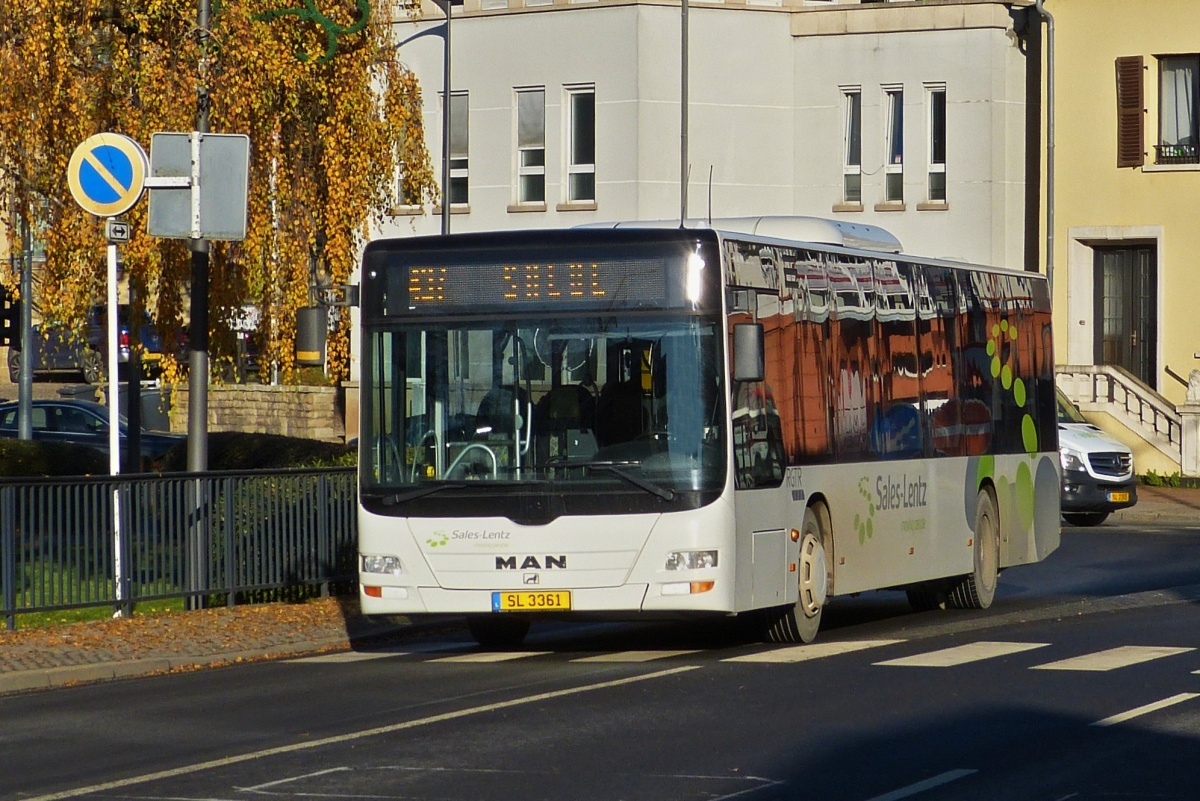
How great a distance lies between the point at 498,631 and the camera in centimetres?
1533

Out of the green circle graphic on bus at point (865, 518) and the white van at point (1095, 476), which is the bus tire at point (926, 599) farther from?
the white van at point (1095, 476)

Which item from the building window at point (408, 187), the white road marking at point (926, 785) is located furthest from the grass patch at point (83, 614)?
the white road marking at point (926, 785)

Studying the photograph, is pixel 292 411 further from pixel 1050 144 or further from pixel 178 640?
pixel 178 640

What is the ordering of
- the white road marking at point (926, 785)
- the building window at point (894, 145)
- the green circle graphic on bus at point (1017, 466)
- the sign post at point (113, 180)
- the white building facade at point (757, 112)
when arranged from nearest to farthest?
the white road marking at point (926, 785) → the sign post at point (113, 180) → the green circle graphic on bus at point (1017, 466) → the white building facade at point (757, 112) → the building window at point (894, 145)

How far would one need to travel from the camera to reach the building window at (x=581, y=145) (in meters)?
41.0

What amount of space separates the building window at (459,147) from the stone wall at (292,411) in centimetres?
594

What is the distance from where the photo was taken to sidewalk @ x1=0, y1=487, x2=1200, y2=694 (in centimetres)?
1374

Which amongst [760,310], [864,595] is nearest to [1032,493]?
[864,595]

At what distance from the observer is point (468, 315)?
13750 mm

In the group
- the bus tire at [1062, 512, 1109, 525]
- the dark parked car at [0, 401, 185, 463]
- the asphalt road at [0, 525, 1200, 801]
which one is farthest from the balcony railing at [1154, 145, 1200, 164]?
the asphalt road at [0, 525, 1200, 801]

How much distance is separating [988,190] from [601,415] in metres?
28.4

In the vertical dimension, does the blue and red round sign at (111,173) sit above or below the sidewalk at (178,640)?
above

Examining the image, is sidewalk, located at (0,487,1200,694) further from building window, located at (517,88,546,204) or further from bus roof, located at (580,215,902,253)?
building window, located at (517,88,546,204)

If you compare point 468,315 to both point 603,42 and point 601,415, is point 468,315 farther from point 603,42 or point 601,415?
point 603,42
